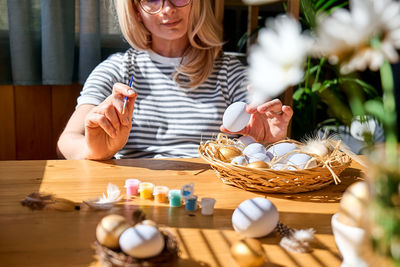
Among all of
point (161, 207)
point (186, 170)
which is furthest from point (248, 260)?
point (186, 170)

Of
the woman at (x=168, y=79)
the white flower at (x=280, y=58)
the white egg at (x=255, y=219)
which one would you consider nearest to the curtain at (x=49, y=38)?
the woman at (x=168, y=79)

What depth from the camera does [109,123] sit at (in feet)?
4.38

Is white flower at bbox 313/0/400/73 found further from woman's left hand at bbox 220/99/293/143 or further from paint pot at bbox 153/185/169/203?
woman's left hand at bbox 220/99/293/143

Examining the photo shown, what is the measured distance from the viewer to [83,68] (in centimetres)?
225

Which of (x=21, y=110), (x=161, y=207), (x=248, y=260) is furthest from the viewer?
(x=21, y=110)

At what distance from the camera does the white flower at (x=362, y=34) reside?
1.17 ft

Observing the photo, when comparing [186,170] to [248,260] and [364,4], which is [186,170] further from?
[364,4]

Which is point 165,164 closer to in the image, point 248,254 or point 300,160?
point 300,160

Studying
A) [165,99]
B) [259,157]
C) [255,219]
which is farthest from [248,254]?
[165,99]

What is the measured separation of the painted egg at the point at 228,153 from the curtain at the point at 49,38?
48.2 inches

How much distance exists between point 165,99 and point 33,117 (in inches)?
32.5

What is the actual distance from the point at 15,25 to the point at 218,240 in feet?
5.53

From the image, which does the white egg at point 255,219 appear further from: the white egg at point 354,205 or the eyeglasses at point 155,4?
the eyeglasses at point 155,4

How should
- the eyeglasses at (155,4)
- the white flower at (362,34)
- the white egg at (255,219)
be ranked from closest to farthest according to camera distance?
the white flower at (362,34) < the white egg at (255,219) < the eyeglasses at (155,4)
